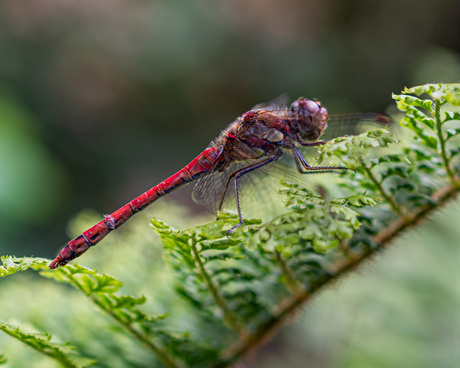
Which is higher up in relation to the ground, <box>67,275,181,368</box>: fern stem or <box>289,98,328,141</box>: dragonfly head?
<box>289,98,328,141</box>: dragonfly head

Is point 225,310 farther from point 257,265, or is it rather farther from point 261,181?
point 261,181

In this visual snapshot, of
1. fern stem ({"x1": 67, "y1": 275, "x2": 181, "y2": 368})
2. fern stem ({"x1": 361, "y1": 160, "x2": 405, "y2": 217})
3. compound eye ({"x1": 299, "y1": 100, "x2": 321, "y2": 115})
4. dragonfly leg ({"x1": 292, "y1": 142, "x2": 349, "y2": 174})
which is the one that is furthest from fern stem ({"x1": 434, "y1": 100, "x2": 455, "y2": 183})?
fern stem ({"x1": 67, "y1": 275, "x2": 181, "y2": 368})

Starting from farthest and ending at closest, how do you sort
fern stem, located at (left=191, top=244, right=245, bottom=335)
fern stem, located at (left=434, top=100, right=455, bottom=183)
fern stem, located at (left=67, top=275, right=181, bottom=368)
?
Result: fern stem, located at (left=191, top=244, right=245, bottom=335) → fern stem, located at (left=67, top=275, right=181, bottom=368) → fern stem, located at (left=434, top=100, right=455, bottom=183)

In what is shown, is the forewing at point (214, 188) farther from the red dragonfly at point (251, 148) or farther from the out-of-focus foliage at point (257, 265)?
the out-of-focus foliage at point (257, 265)

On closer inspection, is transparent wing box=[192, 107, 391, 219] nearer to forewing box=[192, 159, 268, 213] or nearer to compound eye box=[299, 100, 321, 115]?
forewing box=[192, 159, 268, 213]

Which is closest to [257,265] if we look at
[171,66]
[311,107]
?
[311,107]

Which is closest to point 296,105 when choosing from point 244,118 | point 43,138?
point 244,118

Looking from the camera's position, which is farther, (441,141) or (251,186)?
(251,186)
